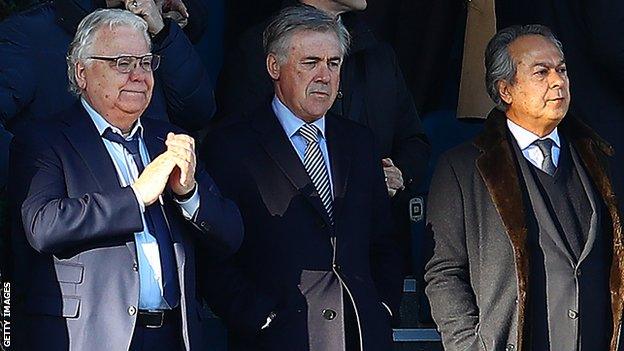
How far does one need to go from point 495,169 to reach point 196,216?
116 centimetres

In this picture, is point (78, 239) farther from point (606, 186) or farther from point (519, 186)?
point (606, 186)

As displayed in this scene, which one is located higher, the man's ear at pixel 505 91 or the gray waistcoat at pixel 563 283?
the man's ear at pixel 505 91

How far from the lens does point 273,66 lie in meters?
5.43

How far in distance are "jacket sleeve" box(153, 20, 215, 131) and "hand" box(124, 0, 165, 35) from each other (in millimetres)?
28

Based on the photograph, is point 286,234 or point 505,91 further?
point 505,91

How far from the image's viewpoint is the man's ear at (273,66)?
5422 mm

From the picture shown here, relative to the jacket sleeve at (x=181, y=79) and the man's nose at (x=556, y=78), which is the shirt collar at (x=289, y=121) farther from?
the man's nose at (x=556, y=78)

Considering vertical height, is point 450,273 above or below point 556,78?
below

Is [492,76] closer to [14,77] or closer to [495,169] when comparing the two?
[495,169]

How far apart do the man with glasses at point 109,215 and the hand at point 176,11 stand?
2.66 ft

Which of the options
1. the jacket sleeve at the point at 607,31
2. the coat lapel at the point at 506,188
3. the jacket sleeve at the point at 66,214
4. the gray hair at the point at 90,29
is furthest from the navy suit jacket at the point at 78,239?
the jacket sleeve at the point at 607,31

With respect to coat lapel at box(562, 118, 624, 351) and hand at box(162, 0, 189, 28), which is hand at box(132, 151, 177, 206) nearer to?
hand at box(162, 0, 189, 28)

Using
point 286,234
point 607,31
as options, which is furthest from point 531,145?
point 286,234

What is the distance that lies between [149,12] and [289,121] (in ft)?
1.95
